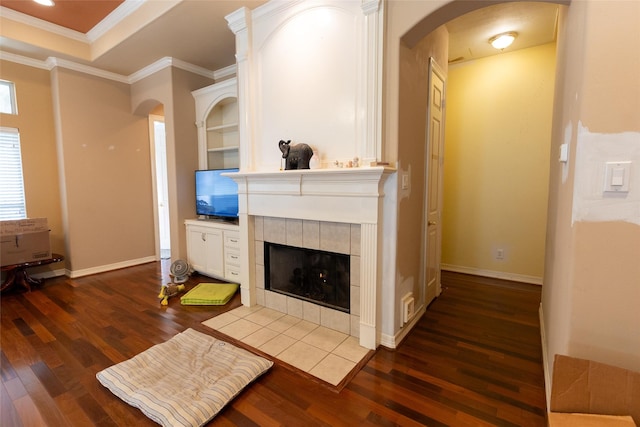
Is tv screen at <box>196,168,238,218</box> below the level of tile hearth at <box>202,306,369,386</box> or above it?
above

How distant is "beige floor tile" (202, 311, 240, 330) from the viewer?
268 cm

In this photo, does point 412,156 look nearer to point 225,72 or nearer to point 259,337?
point 259,337

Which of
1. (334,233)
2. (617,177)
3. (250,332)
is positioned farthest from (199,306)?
(617,177)

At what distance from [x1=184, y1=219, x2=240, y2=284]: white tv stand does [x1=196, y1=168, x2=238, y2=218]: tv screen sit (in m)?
0.15

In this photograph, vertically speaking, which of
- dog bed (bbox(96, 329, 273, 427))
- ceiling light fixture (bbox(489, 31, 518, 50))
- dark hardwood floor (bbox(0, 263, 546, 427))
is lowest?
dark hardwood floor (bbox(0, 263, 546, 427))

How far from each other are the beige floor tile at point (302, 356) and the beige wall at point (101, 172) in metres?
3.63

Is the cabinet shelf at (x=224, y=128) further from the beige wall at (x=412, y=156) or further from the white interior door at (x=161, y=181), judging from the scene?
the beige wall at (x=412, y=156)

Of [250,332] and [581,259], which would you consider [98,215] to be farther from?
[581,259]

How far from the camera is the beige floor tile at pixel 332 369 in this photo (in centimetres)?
195

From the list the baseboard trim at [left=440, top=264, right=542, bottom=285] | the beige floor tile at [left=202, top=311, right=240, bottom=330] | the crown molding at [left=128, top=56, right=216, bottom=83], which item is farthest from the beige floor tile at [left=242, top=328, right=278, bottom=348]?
the crown molding at [left=128, top=56, right=216, bottom=83]

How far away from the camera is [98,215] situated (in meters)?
4.28

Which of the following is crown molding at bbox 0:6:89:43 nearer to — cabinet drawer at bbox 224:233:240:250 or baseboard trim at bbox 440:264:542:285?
cabinet drawer at bbox 224:233:240:250

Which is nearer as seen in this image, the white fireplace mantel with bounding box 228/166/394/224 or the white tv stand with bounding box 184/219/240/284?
the white fireplace mantel with bounding box 228/166/394/224

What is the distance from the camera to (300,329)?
102 inches
